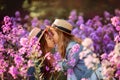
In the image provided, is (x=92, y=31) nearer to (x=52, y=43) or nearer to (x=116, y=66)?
(x=52, y=43)

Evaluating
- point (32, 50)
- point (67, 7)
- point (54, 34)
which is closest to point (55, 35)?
point (54, 34)

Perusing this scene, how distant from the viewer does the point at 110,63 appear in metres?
4.30

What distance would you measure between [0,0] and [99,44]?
1899mm

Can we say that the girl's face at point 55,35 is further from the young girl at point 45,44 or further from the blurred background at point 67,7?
the blurred background at point 67,7

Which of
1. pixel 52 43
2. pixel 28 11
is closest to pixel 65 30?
pixel 52 43

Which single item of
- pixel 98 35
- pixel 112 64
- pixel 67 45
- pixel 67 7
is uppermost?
pixel 67 7

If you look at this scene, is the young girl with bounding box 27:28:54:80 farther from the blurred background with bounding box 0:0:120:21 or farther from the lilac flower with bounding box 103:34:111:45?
the blurred background with bounding box 0:0:120:21

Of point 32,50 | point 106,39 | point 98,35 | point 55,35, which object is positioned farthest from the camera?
point 98,35

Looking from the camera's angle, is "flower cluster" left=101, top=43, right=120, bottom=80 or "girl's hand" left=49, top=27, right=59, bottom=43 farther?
"girl's hand" left=49, top=27, right=59, bottom=43

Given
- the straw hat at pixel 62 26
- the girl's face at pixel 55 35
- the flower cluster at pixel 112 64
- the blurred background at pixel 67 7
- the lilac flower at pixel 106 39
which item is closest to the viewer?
the flower cluster at pixel 112 64

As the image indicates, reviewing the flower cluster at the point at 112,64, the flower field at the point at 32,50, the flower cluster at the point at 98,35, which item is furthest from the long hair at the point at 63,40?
the flower cluster at the point at 112,64

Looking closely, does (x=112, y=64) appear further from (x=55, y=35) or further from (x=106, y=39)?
(x=106, y=39)

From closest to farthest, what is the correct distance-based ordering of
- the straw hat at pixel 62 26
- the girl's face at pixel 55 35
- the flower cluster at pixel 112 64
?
the flower cluster at pixel 112 64
the girl's face at pixel 55 35
the straw hat at pixel 62 26

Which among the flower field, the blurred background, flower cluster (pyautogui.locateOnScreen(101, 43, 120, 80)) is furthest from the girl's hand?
the blurred background
